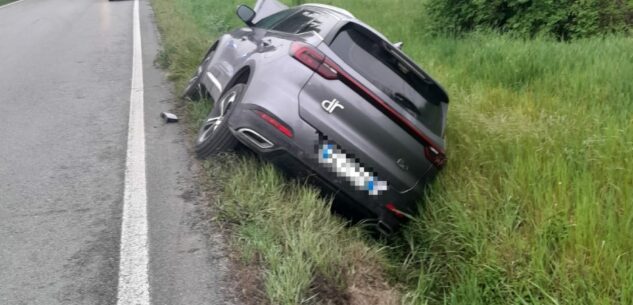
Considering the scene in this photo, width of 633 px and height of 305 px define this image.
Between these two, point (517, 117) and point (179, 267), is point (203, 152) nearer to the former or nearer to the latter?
point (179, 267)

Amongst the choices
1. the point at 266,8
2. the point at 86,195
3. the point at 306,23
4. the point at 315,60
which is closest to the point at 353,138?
the point at 315,60

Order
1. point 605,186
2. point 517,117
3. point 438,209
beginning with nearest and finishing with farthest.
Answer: point 605,186, point 438,209, point 517,117

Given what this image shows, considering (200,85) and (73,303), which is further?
(200,85)

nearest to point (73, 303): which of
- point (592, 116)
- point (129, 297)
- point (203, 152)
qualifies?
point (129, 297)

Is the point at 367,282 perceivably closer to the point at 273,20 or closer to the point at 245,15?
the point at 273,20

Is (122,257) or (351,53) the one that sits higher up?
(351,53)

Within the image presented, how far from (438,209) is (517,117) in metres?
1.58

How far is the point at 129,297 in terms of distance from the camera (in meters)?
3.23

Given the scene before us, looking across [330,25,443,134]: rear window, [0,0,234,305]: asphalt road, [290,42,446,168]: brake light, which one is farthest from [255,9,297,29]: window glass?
[290,42,446,168]: brake light

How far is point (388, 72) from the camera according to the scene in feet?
14.9

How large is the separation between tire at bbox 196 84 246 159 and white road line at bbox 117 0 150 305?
0.58m

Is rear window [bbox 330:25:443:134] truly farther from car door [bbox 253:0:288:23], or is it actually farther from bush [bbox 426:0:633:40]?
bush [bbox 426:0:633:40]

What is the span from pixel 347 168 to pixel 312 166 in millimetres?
245

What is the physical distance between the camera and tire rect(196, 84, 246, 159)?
467 cm
